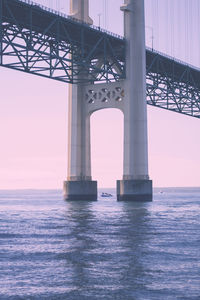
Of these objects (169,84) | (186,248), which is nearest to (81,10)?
(169,84)

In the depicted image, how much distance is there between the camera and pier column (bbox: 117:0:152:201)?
6203 cm

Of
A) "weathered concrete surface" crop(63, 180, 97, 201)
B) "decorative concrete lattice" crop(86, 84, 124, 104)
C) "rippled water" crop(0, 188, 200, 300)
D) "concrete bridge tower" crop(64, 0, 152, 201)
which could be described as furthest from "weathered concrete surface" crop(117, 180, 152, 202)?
"rippled water" crop(0, 188, 200, 300)

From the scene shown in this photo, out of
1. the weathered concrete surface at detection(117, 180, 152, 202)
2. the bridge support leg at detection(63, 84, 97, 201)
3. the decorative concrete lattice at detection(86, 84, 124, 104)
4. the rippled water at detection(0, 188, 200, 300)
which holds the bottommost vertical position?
the rippled water at detection(0, 188, 200, 300)

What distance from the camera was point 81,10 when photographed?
68.5 m

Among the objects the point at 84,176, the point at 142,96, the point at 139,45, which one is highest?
the point at 139,45

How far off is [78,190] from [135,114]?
11.0 m

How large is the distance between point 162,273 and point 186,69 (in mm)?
62208

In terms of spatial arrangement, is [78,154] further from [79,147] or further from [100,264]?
[100,264]

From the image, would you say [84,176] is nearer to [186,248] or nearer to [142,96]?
[142,96]

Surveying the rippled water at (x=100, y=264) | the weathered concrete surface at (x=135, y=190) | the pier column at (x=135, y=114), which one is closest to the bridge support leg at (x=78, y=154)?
the pier column at (x=135, y=114)

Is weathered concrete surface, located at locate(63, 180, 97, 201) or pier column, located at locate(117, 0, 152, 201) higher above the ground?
pier column, located at locate(117, 0, 152, 201)

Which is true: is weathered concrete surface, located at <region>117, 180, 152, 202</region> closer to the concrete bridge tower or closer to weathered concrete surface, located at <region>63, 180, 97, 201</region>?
the concrete bridge tower

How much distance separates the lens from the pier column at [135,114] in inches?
2442

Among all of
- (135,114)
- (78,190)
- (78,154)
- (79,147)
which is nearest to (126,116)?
(135,114)
